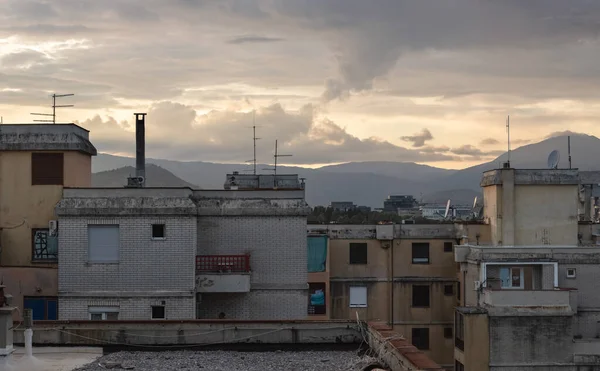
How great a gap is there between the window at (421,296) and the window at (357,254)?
326cm

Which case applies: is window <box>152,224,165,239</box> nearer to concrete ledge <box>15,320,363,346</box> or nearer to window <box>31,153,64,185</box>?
window <box>31,153,64,185</box>

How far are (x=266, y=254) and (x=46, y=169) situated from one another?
834cm

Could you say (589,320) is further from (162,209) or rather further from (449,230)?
(162,209)

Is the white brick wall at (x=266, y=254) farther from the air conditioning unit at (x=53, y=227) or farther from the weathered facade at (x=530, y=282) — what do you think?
the weathered facade at (x=530, y=282)

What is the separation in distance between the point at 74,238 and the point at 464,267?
962 inches

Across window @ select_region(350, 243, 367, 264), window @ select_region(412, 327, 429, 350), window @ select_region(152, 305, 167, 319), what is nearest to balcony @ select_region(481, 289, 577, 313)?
window @ select_region(412, 327, 429, 350)

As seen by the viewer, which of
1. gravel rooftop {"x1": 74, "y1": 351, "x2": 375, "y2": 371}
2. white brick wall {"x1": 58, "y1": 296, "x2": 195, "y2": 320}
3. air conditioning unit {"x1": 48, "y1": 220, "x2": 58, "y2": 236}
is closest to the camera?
gravel rooftop {"x1": 74, "y1": 351, "x2": 375, "y2": 371}

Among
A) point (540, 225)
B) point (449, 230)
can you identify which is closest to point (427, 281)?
point (449, 230)

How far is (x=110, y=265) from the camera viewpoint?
29109 mm

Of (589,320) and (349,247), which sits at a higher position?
→ (349,247)

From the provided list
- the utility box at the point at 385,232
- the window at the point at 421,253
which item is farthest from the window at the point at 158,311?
the window at the point at 421,253

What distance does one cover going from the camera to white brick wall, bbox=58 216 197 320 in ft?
95.0

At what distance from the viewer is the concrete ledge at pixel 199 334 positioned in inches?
702

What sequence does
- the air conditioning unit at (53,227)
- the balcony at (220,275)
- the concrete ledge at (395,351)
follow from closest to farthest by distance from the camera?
1. the concrete ledge at (395,351)
2. the balcony at (220,275)
3. the air conditioning unit at (53,227)
